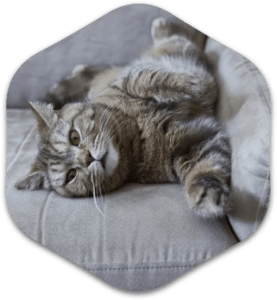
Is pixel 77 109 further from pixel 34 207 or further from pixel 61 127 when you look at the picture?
pixel 34 207

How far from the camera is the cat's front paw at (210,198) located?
126 cm

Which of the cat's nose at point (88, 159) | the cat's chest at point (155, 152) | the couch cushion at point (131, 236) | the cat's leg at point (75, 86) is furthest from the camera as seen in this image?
the cat's leg at point (75, 86)

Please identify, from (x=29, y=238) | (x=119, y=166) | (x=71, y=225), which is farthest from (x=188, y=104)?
(x=29, y=238)

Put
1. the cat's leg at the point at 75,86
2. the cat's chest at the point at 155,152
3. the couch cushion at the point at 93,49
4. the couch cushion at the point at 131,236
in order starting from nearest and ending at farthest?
the couch cushion at the point at 131,236 < the cat's chest at the point at 155,152 < the couch cushion at the point at 93,49 < the cat's leg at the point at 75,86

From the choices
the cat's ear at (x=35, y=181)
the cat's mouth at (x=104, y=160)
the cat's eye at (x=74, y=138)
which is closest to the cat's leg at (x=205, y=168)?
the cat's mouth at (x=104, y=160)

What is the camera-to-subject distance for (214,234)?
1.28 metres

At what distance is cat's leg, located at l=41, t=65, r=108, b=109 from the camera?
2010 mm

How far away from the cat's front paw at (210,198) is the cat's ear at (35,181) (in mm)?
604

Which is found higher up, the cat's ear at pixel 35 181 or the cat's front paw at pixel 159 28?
the cat's front paw at pixel 159 28

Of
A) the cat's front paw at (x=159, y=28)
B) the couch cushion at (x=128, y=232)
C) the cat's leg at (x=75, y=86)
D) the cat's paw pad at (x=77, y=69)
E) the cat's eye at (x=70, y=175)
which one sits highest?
the cat's front paw at (x=159, y=28)

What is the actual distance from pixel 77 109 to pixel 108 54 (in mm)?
596

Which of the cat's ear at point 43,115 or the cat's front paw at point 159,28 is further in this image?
the cat's front paw at point 159,28

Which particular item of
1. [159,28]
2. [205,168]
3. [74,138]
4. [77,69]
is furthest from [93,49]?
[205,168]

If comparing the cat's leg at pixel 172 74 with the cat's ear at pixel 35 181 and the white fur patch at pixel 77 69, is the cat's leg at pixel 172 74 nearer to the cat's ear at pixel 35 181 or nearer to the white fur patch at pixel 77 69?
the white fur patch at pixel 77 69
